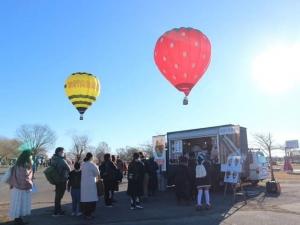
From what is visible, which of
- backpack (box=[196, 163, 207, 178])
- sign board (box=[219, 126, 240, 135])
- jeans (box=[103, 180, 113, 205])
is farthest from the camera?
sign board (box=[219, 126, 240, 135])

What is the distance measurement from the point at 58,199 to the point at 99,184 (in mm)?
1194

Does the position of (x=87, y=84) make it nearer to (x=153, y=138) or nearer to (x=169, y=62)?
(x=153, y=138)

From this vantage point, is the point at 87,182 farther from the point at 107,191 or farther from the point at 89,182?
the point at 107,191

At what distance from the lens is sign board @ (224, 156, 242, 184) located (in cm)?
1552

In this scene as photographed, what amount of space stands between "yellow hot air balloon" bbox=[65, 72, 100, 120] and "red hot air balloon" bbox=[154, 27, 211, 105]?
6453mm

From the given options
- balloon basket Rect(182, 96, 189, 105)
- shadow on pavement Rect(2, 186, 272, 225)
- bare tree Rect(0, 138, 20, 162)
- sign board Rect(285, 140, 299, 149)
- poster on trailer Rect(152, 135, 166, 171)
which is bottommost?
shadow on pavement Rect(2, 186, 272, 225)

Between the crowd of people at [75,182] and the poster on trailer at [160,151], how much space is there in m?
5.74

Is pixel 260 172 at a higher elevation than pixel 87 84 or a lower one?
lower

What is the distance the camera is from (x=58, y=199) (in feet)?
38.0

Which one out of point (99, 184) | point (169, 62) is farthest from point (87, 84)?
point (99, 184)

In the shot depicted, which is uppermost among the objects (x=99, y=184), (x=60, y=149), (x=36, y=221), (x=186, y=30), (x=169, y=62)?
(x=186, y=30)

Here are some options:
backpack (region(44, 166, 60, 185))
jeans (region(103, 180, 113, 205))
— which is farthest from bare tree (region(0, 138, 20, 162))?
backpack (region(44, 166, 60, 185))

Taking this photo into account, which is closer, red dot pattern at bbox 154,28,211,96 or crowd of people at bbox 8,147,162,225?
crowd of people at bbox 8,147,162,225

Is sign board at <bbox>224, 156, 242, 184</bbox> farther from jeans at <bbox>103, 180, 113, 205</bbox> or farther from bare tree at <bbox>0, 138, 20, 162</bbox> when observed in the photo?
bare tree at <bbox>0, 138, 20, 162</bbox>
